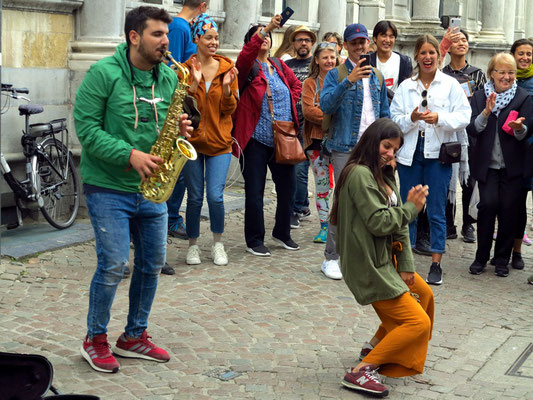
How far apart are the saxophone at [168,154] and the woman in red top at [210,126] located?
90.2 inches

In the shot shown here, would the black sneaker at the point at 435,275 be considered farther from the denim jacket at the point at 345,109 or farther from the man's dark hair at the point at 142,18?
the man's dark hair at the point at 142,18

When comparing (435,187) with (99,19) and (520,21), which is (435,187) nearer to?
(99,19)

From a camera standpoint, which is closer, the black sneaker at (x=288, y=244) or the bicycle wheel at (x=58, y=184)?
the bicycle wheel at (x=58, y=184)

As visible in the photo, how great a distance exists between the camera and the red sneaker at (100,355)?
551 cm

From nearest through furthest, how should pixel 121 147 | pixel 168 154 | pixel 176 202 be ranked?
pixel 121 147
pixel 168 154
pixel 176 202

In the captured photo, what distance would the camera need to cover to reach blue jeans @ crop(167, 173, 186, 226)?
9.06 m

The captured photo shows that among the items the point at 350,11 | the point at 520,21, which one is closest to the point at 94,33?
the point at 350,11

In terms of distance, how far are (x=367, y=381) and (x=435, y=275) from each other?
2.85 metres

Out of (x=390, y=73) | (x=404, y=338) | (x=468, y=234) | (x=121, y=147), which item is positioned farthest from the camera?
(x=468, y=234)

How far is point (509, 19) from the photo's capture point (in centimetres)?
2589

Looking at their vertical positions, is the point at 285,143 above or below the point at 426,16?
below

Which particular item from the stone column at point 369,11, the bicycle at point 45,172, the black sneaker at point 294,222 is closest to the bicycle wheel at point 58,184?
the bicycle at point 45,172

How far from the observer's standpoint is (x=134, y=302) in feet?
18.8

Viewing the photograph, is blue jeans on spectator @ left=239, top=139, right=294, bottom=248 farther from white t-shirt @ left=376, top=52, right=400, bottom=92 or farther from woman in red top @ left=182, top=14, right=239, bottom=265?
white t-shirt @ left=376, top=52, right=400, bottom=92
